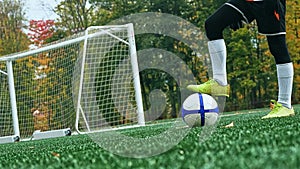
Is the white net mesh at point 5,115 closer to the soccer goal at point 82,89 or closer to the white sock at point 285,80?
the soccer goal at point 82,89

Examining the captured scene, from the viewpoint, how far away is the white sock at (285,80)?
3979 millimetres

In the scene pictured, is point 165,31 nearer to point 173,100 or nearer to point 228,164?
point 173,100

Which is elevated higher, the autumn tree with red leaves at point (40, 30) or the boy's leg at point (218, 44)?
the autumn tree with red leaves at point (40, 30)

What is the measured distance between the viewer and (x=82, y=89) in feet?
30.6

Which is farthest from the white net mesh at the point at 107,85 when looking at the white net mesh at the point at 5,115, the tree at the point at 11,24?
the tree at the point at 11,24

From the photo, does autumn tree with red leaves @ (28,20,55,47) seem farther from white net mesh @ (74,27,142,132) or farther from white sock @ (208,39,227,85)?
white sock @ (208,39,227,85)

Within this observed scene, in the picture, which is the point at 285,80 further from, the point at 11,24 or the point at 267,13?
the point at 11,24

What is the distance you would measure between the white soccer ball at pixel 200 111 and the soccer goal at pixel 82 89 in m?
4.23

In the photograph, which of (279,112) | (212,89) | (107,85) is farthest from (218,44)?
(107,85)

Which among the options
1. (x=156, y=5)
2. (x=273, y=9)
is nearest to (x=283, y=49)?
(x=273, y=9)

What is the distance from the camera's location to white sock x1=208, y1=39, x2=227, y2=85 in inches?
156

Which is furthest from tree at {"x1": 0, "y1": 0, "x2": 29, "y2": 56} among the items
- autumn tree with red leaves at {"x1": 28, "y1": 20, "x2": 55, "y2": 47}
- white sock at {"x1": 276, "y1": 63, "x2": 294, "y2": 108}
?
white sock at {"x1": 276, "y1": 63, "x2": 294, "y2": 108}

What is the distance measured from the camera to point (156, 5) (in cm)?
2019

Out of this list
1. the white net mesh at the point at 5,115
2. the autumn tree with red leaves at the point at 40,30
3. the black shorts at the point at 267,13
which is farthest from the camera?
the autumn tree with red leaves at the point at 40,30
